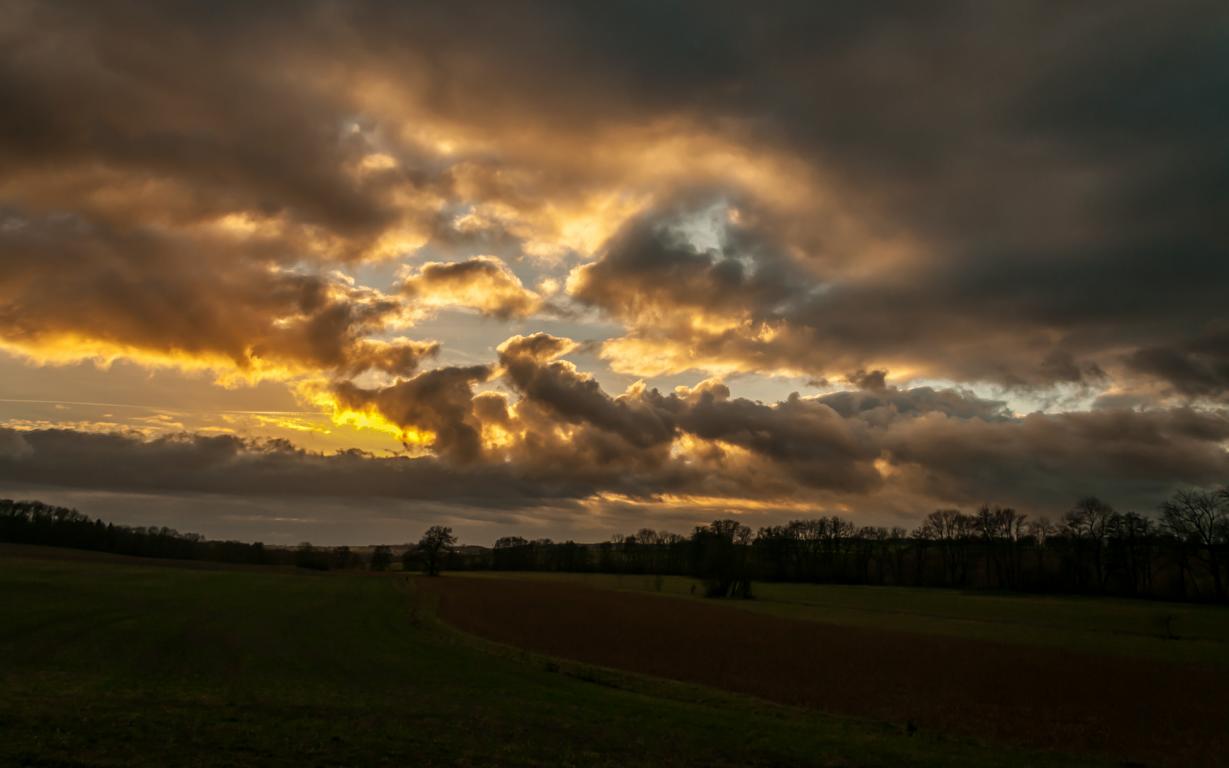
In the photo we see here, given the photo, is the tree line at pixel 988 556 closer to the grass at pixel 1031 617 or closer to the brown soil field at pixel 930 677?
the grass at pixel 1031 617

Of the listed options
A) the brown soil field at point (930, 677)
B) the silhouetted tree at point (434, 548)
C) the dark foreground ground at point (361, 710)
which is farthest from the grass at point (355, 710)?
the silhouetted tree at point (434, 548)

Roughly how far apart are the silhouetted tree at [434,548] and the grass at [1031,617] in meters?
53.7

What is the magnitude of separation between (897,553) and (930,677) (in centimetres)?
13356

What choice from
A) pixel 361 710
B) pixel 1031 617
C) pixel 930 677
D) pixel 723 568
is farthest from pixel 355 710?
pixel 723 568

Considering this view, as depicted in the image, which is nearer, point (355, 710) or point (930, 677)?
point (355, 710)

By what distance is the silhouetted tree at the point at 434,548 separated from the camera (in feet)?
508

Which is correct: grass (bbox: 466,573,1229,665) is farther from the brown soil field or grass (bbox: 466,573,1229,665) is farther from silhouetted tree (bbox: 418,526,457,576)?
silhouetted tree (bbox: 418,526,457,576)

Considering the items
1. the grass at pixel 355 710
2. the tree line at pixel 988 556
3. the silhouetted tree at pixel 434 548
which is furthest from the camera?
the silhouetted tree at pixel 434 548

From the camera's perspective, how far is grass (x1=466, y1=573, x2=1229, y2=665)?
60750 mm

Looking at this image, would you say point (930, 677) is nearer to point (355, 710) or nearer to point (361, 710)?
point (361, 710)

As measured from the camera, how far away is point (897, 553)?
163 metres

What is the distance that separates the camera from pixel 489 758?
613 inches

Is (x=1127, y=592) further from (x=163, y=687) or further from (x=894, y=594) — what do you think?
(x=163, y=687)

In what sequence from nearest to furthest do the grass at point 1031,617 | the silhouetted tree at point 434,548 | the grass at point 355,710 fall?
the grass at point 355,710 → the grass at point 1031,617 → the silhouetted tree at point 434,548
